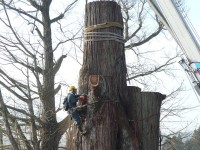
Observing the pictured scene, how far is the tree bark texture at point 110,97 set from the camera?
354 cm

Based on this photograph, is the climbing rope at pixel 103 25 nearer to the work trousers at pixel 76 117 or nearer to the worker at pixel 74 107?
the worker at pixel 74 107

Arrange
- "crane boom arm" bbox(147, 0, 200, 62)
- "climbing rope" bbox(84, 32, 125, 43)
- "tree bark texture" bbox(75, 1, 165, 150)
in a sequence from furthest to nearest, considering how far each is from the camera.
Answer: "crane boom arm" bbox(147, 0, 200, 62) < "climbing rope" bbox(84, 32, 125, 43) < "tree bark texture" bbox(75, 1, 165, 150)

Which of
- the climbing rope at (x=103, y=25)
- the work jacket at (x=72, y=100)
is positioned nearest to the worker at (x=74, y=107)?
the work jacket at (x=72, y=100)

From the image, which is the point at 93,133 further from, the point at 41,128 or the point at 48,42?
the point at 48,42

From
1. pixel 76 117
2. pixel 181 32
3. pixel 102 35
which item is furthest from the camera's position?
pixel 181 32

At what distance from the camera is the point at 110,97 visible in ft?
12.0

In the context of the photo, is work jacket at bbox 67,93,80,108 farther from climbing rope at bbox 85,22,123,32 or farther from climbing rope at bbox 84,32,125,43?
climbing rope at bbox 85,22,123,32

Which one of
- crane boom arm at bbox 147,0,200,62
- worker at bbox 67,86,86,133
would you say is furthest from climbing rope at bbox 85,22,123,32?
crane boom arm at bbox 147,0,200,62

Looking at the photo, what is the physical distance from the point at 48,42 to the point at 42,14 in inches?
48.4

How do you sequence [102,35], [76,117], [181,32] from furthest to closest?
[181,32] < [102,35] < [76,117]

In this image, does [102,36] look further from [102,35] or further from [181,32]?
[181,32]

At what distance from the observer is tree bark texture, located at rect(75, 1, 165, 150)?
11.6 feet

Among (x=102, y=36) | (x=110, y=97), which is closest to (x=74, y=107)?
(x=110, y=97)

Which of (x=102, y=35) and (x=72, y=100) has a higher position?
(x=102, y=35)
